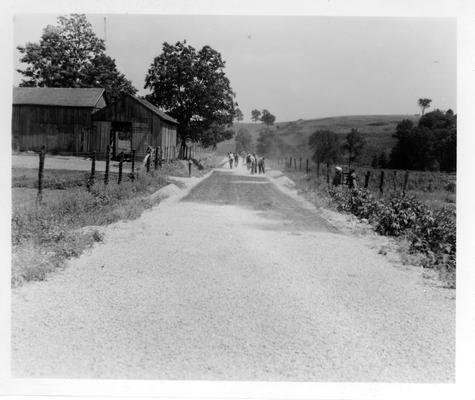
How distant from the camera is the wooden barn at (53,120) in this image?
3256 centimetres

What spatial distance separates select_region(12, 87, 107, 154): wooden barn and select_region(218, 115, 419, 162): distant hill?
138ft

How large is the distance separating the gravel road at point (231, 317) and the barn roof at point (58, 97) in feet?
86.5

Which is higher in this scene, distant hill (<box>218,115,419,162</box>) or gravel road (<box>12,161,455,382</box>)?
distant hill (<box>218,115,419,162</box>)

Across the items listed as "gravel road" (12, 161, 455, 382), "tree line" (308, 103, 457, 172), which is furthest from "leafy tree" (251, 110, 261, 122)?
"gravel road" (12, 161, 455, 382)

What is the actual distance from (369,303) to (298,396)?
2036mm

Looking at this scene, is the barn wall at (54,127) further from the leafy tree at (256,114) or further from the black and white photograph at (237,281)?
the leafy tree at (256,114)

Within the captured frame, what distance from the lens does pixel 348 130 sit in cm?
9888

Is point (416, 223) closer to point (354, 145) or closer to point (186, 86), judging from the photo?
point (186, 86)

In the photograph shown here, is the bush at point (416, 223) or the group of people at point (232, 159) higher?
the group of people at point (232, 159)

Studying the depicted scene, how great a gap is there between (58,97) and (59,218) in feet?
85.6

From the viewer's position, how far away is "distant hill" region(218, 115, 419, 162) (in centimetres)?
7881

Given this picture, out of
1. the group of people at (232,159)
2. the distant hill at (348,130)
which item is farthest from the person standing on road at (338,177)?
the distant hill at (348,130)

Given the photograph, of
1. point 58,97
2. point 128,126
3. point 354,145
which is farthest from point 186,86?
point 354,145

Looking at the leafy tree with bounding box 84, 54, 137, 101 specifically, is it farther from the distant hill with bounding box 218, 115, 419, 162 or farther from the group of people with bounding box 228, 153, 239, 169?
the distant hill with bounding box 218, 115, 419, 162
